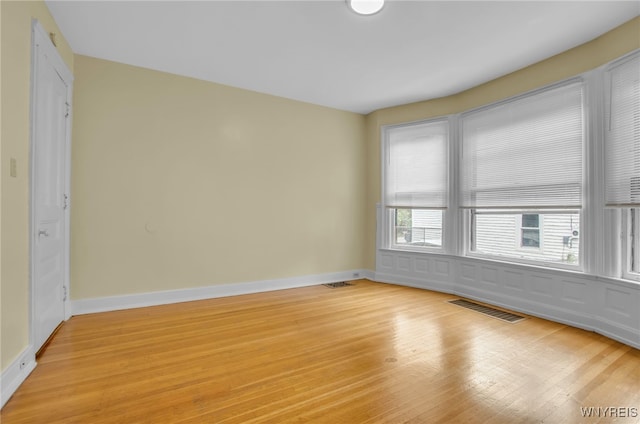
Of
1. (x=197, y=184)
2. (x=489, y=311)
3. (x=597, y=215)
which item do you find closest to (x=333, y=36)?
(x=197, y=184)

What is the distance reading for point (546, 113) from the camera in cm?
369

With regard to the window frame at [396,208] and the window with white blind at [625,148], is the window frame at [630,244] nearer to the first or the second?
the window with white blind at [625,148]

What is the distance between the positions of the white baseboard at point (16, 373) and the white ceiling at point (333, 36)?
2.92m

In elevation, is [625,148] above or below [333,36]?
below

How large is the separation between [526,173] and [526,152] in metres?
0.26

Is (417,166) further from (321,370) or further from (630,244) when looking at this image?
(321,370)

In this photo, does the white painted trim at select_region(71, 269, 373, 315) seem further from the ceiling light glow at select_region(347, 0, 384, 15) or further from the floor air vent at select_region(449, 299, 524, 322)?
the ceiling light glow at select_region(347, 0, 384, 15)

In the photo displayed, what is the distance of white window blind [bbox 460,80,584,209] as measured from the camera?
3463 mm

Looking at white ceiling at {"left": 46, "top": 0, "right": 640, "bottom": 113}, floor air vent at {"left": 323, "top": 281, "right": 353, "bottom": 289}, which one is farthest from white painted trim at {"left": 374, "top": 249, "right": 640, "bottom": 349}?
white ceiling at {"left": 46, "top": 0, "right": 640, "bottom": 113}

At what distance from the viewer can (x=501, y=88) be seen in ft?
13.5

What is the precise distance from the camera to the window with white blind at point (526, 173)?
137 inches

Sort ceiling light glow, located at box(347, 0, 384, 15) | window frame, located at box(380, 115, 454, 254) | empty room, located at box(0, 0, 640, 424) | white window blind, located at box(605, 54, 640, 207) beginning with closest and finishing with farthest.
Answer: empty room, located at box(0, 0, 640, 424) < ceiling light glow, located at box(347, 0, 384, 15) < white window blind, located at box(605, 54, 640, 207) < window frame, located at box(380, 115, 454, 254)

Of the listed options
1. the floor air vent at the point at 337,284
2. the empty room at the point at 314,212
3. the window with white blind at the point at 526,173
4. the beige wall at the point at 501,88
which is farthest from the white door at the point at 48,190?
the window with white blind at the point at 526,173

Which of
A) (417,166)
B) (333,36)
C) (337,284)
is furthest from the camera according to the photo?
(337,284)
